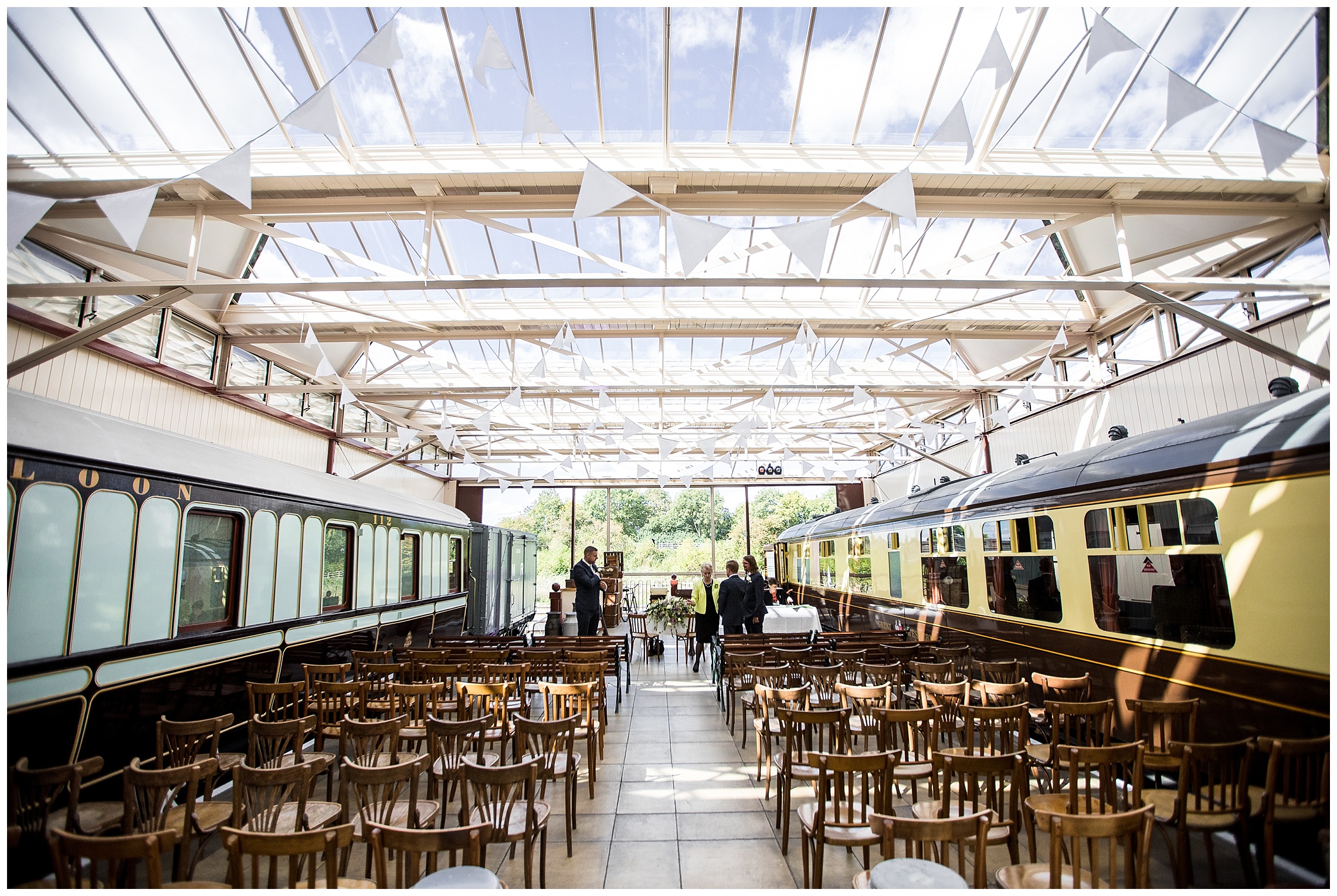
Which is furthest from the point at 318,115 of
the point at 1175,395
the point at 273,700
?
the point at 1175,395

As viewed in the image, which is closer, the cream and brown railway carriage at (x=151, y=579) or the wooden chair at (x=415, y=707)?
the cream and brown railway carriage at (x=151, y=579)

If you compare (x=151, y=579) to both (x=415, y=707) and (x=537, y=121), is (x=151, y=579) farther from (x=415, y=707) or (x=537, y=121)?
(x=537, y=121)

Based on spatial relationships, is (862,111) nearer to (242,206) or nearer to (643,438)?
(242,206)

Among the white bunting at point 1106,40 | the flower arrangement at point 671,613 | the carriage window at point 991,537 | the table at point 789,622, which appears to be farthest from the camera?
the flower arrangement at point 671,613

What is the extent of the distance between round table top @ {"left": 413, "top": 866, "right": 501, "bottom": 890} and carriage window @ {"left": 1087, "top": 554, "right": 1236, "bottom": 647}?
4.83 metres

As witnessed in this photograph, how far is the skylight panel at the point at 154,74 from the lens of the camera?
5738 mm

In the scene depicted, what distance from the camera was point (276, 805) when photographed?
325cm

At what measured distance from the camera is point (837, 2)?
522cm

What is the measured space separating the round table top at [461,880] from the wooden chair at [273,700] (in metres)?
1.81

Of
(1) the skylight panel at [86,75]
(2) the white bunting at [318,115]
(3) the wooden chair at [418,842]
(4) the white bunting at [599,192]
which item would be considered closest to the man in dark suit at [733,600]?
(4) the white bunting at [599,192]

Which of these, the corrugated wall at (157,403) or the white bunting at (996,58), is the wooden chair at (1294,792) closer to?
the white bunting at (996,58)

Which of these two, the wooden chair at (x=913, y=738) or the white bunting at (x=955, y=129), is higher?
the white bunting at (x=955, y=129)

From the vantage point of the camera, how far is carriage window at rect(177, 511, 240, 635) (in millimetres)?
5281

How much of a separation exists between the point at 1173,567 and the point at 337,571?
9.23 meters
